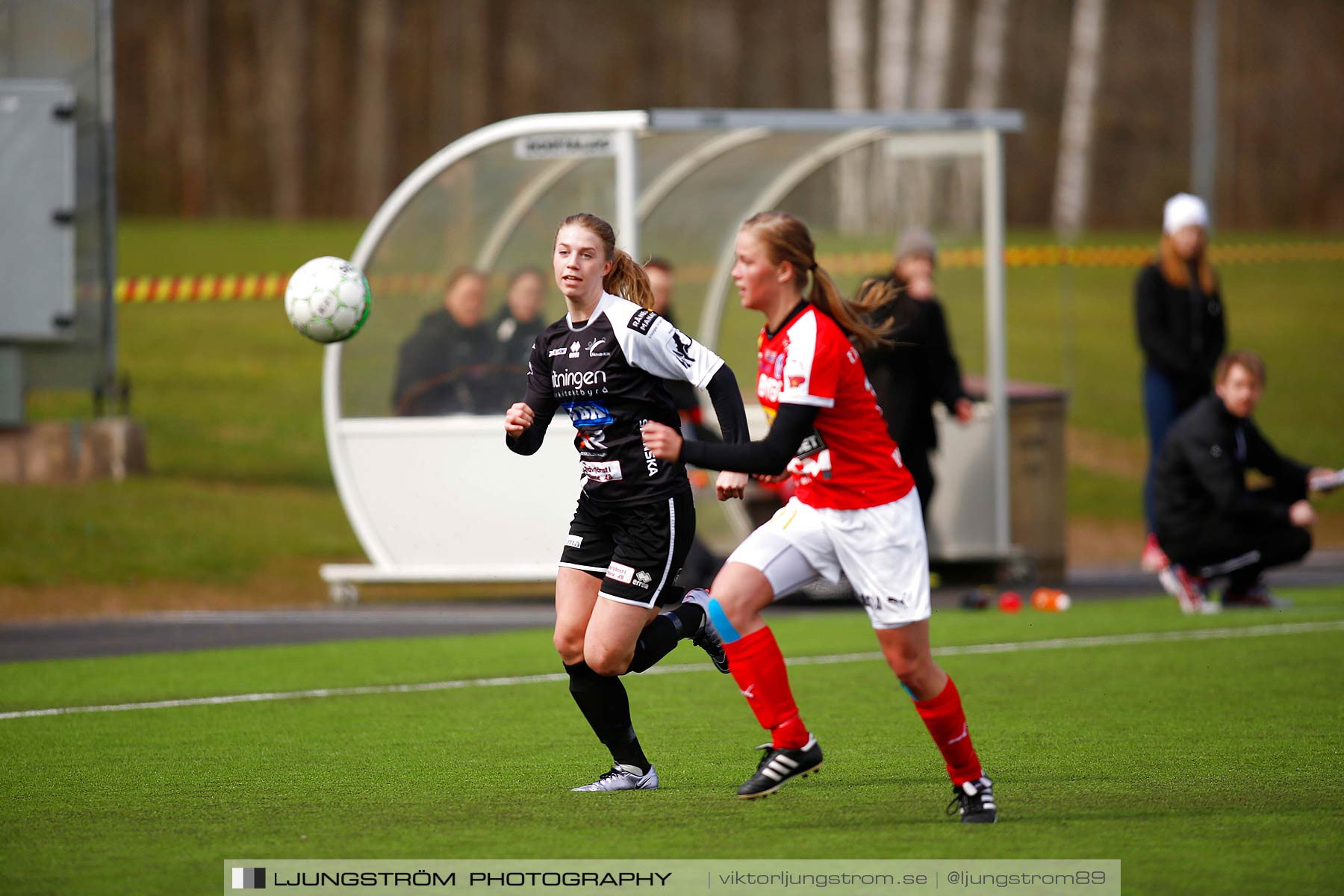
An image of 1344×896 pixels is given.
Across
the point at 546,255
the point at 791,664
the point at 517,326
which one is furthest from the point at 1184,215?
the point at 791,664

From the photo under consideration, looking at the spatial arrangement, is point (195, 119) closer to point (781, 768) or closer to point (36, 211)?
point (36, 211)

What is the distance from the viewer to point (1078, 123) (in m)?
38.6

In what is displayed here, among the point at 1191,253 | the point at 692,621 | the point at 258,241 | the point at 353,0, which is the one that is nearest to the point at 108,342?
the point at 1191,253

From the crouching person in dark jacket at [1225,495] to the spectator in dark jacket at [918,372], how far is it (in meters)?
1.40

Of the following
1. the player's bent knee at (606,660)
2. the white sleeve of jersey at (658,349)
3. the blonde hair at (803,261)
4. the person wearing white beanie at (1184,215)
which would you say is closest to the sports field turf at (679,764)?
the player's bent knee at (606,660)

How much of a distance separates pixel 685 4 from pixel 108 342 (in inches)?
1156

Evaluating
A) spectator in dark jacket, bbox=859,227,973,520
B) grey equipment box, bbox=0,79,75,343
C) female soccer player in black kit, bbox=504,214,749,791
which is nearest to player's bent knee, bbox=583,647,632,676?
female soccer player in black kit, bbox=504,214,749,791

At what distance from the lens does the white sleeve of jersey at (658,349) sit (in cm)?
647

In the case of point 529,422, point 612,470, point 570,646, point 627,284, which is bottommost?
point 570,646

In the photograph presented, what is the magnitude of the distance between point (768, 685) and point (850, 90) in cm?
2750

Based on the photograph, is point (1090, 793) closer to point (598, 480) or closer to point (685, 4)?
point (598, 480)

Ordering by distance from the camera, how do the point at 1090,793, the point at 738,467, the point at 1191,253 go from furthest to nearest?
the point at 1191,253 → the point at 1090,793 → the point at 738,467

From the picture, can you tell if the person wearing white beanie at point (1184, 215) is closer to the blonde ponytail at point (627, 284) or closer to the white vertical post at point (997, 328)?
the white vertical post at point (997, 328)

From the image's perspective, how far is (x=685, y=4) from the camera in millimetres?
43406
